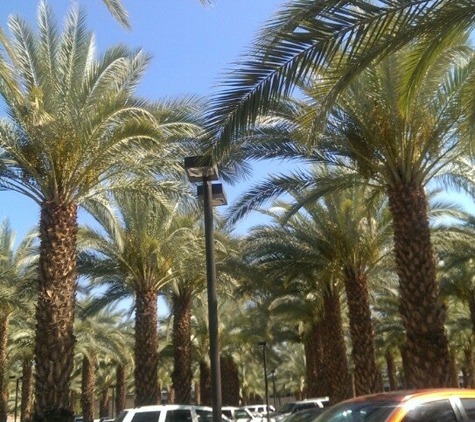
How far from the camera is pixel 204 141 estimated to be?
9.05 m

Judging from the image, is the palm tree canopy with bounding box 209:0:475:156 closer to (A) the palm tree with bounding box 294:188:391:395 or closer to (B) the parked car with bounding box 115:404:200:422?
(B) the parked car with bounding box 115:404:200:422

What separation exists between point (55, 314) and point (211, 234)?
6.47 meters

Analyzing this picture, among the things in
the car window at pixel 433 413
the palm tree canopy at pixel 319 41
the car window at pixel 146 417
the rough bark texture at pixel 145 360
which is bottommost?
the car window at pixel 433 413

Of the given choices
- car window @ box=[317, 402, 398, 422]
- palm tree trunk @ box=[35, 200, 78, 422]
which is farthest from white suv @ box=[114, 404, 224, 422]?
car window @ box=[317, 402, 398, 422]

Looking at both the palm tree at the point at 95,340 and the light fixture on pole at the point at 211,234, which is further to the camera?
the palm tree at the point at 95,340

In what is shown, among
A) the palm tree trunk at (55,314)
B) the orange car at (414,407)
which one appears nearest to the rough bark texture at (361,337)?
the palm tree trunk at (55,314)

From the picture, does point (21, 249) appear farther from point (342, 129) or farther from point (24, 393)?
point (342, 129)

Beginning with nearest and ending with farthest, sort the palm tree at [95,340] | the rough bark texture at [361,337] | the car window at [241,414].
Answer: the rough bark texture at [361,337] → the car window at [241,414] → the palm tree at [95,340]

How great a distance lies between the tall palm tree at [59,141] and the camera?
14195 millimetres

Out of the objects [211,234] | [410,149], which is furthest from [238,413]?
[211,234]

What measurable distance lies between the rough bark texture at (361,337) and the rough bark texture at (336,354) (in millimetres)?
3744

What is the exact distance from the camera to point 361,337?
19.9 meters

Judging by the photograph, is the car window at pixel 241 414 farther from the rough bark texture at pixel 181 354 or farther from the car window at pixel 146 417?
the car window at pixel 146 417

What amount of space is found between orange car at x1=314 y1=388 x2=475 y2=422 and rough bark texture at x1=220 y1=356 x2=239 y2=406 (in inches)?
1297
